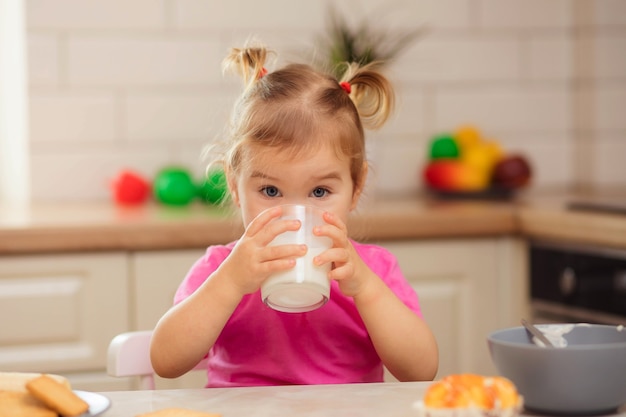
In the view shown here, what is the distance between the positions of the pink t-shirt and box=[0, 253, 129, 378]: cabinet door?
630 millimetres

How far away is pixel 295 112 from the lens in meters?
1.26

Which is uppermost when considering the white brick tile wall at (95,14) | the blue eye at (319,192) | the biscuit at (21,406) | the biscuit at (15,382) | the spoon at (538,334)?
the white brick tile wall at (95,14)

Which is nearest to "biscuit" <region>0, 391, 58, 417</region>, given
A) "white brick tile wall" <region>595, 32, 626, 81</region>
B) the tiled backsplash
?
the tiled backsplash

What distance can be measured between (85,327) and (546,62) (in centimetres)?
155

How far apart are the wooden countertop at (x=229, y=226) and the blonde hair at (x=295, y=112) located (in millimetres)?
470

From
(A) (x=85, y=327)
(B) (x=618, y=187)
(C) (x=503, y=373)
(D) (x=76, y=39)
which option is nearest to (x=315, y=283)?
(C) (x=503, y=373)

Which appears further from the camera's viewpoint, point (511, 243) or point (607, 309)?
point (511, 243)

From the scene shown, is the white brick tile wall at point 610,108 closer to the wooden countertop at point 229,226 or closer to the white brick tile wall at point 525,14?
the white brick tile wall at point 525,14

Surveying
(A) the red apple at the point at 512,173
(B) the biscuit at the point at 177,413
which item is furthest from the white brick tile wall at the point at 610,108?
(B) the biscuit at the point at 177,413

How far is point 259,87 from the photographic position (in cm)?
132

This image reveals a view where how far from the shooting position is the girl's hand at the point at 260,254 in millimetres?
939

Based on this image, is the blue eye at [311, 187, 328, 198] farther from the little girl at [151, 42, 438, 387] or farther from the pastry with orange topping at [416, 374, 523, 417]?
the pastry with orange topping at [416, 374, 523, 417]

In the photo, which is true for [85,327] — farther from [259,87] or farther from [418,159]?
[418,159]

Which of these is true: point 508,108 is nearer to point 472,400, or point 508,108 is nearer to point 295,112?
point 295,112
